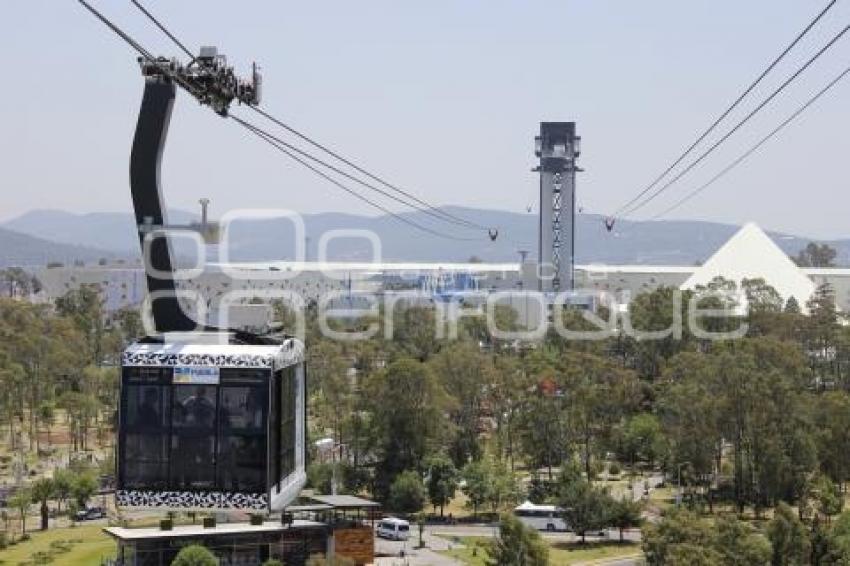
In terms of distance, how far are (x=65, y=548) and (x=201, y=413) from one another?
2258 cm

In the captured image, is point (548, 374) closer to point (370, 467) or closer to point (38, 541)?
point (370, 467)

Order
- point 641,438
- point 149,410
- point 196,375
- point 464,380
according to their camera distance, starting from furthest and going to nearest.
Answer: point 464,380, point 641,438, point 149,410, point 196,375

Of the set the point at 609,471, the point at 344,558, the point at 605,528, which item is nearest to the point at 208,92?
the point at 344,558

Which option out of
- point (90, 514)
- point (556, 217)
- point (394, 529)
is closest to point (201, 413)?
Result: point (394, 529)

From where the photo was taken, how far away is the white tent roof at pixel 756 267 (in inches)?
3098

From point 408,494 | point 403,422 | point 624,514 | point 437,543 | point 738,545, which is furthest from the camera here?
point 403,422

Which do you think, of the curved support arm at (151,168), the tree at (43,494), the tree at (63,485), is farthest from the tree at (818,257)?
the curved support arm at (151,168)

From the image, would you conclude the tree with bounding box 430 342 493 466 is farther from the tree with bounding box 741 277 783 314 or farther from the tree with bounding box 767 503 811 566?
the tree with bounding box 767 503 811 566

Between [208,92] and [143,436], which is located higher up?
[208,92]

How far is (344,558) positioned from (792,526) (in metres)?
9.80

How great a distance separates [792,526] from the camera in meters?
27.0

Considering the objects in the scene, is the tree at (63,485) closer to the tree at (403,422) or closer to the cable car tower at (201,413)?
the tree at (403,422)

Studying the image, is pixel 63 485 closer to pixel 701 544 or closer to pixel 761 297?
pixel 701 544

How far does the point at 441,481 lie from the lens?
38969mm
